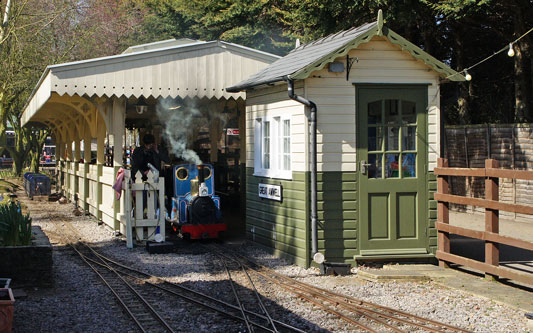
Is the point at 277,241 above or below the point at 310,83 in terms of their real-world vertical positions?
below

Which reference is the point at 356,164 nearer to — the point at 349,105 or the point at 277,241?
the point at 349,105

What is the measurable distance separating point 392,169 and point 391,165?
0.22 ft

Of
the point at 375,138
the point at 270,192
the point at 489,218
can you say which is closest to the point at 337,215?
the point at 375,138

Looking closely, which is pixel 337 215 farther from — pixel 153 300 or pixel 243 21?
pixel 243 21

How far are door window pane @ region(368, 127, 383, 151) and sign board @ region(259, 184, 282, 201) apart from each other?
5.84ft

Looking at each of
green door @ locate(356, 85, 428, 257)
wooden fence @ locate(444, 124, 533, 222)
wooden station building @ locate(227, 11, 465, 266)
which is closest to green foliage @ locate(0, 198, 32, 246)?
wooden station building @ locate(227, 11, 465, 266)

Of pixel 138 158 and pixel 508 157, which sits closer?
pixel 138 158

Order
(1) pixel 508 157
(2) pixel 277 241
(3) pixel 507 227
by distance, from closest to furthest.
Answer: (2) pixel 277 241, (3) pixel 507 227, (1) pixel 508 157

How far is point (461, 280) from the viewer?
855 cm

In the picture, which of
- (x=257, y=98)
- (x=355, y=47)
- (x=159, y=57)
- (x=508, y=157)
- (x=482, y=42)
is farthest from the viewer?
(x=482, y=42)

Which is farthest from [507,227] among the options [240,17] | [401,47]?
[240,17]

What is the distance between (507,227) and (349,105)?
7279 millimetres

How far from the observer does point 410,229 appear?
9867 millimetres

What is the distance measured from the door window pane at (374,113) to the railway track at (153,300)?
327 cm
